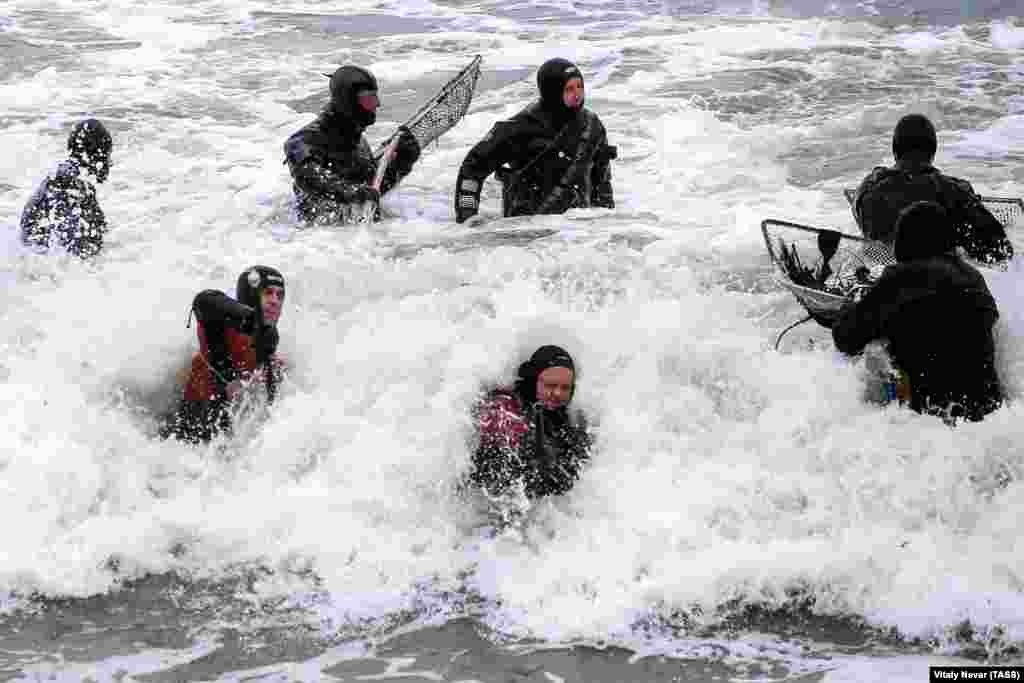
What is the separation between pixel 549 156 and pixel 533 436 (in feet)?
10.2

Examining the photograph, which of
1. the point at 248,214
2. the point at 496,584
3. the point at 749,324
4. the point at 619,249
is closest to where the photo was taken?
the point at 496,584

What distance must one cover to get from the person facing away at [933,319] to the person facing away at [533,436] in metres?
1.20

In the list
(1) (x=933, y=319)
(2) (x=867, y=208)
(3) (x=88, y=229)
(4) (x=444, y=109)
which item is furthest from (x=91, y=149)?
(1) (x=933, y=319)

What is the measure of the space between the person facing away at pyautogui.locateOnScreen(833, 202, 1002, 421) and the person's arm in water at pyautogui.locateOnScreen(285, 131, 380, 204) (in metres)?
3.89

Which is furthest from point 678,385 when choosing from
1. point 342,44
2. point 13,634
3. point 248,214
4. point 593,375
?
point 342,44

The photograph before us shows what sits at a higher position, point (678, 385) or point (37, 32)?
point (37, 32)

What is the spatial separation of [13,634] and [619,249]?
14.4ft

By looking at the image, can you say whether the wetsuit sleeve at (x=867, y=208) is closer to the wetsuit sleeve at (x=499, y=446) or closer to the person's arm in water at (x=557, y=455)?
the person's arm in water at (x=557, y=455)

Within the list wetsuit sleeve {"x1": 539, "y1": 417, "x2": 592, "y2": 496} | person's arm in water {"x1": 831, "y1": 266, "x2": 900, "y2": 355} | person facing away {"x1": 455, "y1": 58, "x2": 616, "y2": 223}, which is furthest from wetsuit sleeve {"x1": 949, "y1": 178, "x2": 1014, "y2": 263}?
person facing away {"x1": 455, "y1": 58, "x2": 616, "y2": 223}

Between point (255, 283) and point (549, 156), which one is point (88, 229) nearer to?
point (255, 283)

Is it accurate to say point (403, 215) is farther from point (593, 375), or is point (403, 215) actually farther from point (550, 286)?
point (593, 375)

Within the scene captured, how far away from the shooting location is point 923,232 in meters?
5.04

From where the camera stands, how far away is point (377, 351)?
20.8ft

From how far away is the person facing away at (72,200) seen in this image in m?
7.49
